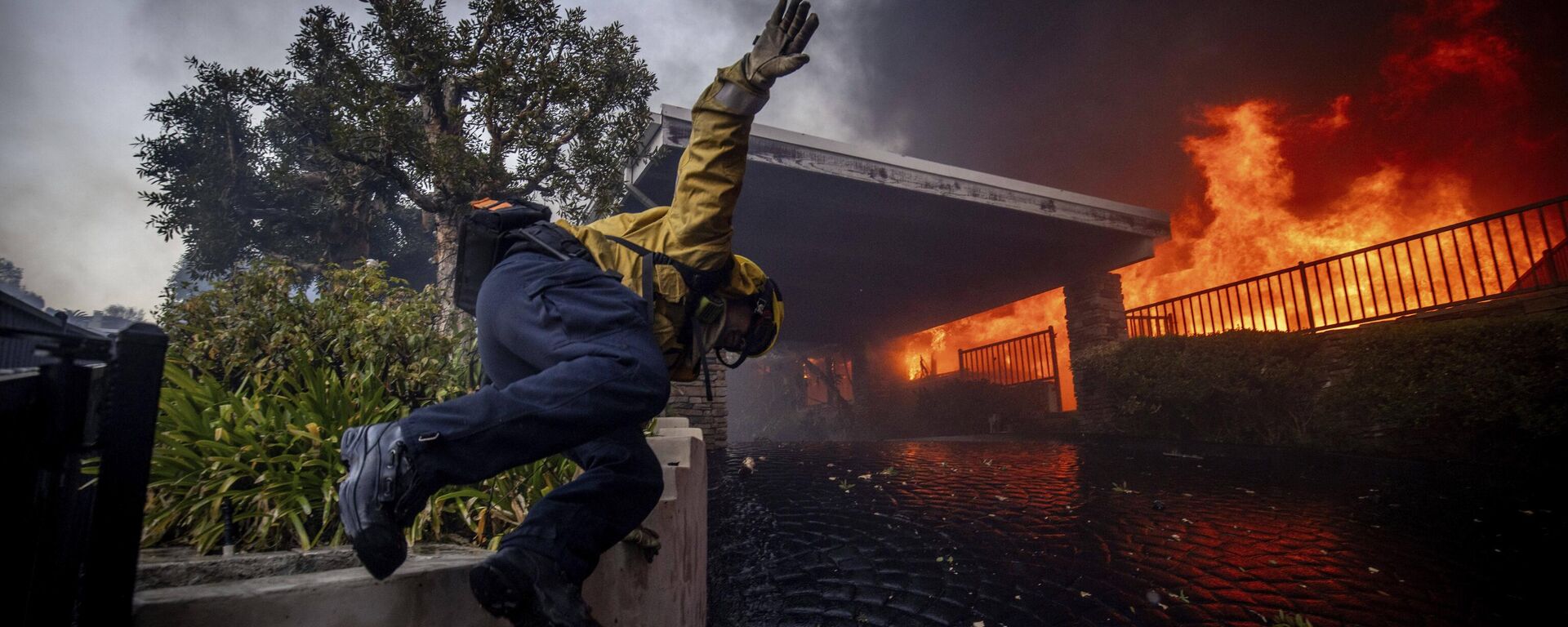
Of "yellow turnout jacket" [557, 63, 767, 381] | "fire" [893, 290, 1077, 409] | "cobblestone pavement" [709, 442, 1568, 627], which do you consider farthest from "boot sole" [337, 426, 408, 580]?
"fire" [893, 290, 1077, 409]

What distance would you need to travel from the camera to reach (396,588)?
4.03 feet

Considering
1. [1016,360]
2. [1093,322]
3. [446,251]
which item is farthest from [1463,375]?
[446,251]

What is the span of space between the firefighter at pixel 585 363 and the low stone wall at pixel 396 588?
8cm

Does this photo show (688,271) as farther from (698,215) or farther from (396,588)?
(396,588)

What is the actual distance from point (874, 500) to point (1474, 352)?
5188 mm

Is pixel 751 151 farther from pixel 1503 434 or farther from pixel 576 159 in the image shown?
pixel 1503 434

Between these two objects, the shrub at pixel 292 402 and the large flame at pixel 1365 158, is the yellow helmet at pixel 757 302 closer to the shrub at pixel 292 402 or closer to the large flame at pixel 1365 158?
the shrub at pixel 292 402

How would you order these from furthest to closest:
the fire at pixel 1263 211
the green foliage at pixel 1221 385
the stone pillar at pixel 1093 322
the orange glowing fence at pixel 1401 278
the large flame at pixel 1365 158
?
the fire at pixel 1263 211 → the large flame at pixel 1365 158 → the stone pillar at pixel 1093 322 → the green foliage at pixel 1221 385 → the orange glowing fence at pixel 1401 278

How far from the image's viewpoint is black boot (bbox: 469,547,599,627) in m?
1.25

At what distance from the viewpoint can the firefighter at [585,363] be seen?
1.26 metres

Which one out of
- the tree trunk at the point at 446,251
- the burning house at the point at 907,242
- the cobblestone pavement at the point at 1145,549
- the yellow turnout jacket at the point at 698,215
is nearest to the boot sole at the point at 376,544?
the yellow turnout jacket at the point at 698,215

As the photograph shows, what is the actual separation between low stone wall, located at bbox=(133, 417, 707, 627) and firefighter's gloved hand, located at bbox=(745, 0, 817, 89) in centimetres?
147

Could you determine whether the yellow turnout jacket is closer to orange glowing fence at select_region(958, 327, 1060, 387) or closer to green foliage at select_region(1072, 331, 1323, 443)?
green foliage at select_region(1072, 331, 1323, 443)

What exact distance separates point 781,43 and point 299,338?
2.80m
